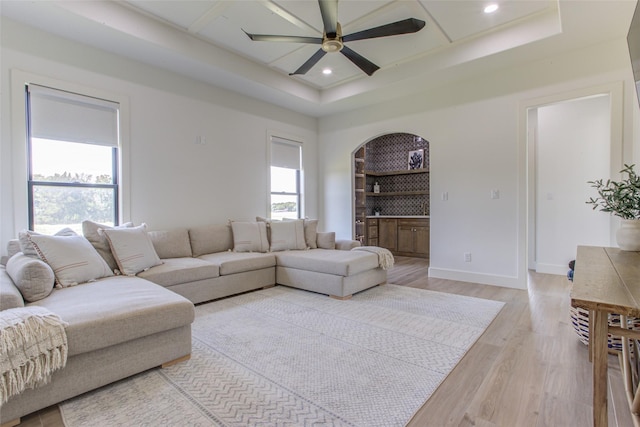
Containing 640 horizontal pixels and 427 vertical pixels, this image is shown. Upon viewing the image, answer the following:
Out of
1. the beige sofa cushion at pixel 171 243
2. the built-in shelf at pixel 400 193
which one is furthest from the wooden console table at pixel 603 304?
the built-in shelf at pixel 400 193

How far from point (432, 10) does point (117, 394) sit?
13.2 feet

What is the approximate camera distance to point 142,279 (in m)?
2.69

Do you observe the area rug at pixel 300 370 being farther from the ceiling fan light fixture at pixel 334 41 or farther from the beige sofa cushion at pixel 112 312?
the ceiling fan light fixture at pixel 334 41

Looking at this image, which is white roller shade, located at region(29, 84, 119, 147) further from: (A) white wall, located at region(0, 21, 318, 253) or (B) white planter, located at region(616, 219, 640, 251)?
(B) white planter, located at region(616, 219, 640, 251)

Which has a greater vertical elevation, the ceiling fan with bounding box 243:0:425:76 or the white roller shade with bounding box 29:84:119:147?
the ceiling fan with bounding box 243:0:425:76

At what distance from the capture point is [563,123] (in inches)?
183

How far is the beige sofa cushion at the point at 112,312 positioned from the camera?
1.66 metres

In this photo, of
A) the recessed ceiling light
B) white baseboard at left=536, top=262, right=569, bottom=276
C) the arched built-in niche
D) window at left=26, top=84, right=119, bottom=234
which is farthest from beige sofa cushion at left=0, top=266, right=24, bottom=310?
white baseboard at left=536, top=262, right=569, bottom=276

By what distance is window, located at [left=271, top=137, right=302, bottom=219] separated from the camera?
210 inches

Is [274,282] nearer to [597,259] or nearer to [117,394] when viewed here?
[117,394]

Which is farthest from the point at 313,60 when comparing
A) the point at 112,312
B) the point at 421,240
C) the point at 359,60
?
the point at 421,240

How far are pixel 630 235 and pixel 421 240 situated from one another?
4430mm

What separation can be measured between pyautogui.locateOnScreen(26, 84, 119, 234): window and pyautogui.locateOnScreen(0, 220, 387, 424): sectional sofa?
50 cm

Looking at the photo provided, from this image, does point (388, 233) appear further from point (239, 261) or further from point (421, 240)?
point (239, 261)
